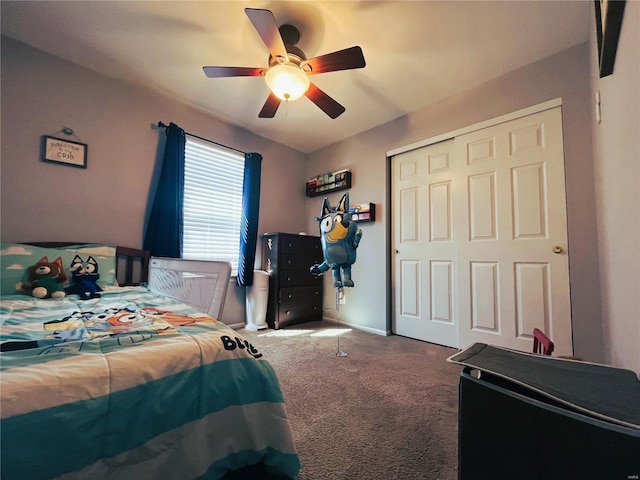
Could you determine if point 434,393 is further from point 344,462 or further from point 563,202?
point 563,202

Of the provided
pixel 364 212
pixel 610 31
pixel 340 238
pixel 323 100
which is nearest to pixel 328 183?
pixel 364 212

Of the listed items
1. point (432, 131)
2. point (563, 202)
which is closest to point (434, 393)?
point (563, 202)

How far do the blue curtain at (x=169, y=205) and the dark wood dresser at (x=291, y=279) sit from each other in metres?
1.02

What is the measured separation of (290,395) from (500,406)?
4.25ft

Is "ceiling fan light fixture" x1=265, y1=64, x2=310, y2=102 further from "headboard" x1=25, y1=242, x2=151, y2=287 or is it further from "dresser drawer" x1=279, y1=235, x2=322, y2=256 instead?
"headboard" x1=25, y1=242, x2=151, y2=287

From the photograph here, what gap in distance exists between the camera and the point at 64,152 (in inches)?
83.9

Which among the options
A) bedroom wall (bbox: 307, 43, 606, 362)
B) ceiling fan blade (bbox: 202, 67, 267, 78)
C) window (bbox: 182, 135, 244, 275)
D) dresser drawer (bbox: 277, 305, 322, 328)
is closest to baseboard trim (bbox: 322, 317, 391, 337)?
bedroom wall (bbox: 307, 43, 606, 362)

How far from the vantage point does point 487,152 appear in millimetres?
2355

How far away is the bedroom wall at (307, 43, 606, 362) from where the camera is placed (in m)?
1.84

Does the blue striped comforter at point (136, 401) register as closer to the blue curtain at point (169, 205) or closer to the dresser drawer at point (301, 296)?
the blue curtain at point (169, 205)

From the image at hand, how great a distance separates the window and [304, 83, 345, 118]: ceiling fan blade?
1.48 meters

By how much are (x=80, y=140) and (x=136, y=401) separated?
2594 millimetres

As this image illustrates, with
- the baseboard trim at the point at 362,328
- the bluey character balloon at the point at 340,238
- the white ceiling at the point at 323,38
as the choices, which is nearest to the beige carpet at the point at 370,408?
the baseboard trim at the point at 362,328

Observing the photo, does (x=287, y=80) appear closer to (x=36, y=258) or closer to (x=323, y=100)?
(x=323, y=100)
